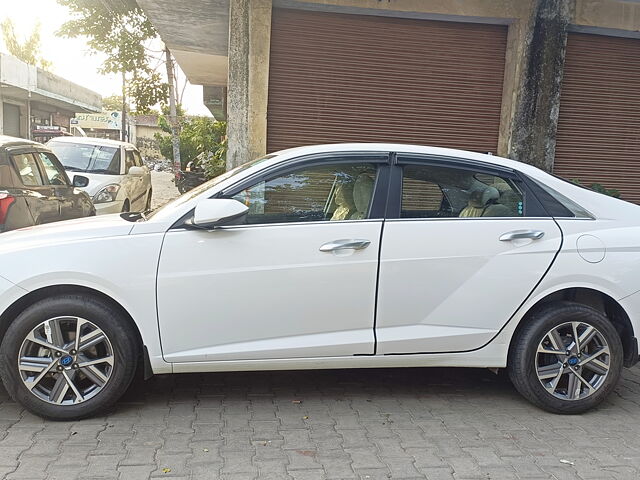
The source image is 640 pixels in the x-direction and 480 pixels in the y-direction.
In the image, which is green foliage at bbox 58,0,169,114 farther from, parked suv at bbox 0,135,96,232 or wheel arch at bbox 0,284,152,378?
wheel arch at bbox 0,284,152,378

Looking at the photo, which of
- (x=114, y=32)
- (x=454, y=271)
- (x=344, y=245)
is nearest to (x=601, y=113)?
(x=454, y=271)

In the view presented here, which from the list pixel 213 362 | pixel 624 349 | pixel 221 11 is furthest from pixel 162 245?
pixel 221 11

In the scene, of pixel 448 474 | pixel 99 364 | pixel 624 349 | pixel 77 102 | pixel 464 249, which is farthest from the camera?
pixel 77 102

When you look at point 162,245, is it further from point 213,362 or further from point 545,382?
point 545,382

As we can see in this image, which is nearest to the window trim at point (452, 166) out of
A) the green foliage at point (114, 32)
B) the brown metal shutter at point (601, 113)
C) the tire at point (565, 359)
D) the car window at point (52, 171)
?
the tire at point (565, 359)

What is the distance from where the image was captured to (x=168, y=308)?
3.71 meters

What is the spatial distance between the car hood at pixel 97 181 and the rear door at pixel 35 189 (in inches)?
134

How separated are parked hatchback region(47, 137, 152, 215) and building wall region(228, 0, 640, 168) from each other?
10.4ft

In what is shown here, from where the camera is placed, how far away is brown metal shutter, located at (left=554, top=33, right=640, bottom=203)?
901 cm

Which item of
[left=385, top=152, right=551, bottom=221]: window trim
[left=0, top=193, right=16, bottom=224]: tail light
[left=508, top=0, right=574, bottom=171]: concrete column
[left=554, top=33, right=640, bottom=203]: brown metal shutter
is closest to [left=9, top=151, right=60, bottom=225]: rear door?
[left=0, top=193, right=16, bottom=224]: tail light

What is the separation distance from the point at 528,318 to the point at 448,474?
1292 millimetres

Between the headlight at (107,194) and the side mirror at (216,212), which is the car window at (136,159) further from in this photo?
the side mirror at (216,212)

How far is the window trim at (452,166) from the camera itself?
4016mm

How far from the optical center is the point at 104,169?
1128 centimetres
